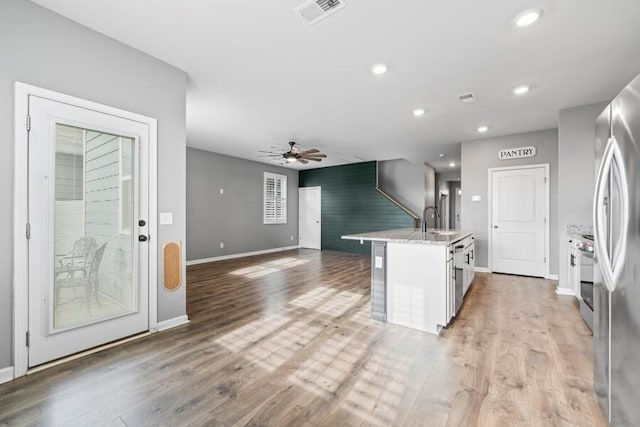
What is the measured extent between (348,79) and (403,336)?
291 cm

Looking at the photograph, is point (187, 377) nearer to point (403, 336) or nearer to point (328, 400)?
point (328, 400)

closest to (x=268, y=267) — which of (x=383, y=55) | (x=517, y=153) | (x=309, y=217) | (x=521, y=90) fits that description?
(x=309, y=217)

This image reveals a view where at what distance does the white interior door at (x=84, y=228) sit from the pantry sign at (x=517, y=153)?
594 cm

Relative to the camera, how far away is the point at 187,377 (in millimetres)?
2021

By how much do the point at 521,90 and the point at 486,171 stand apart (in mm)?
2330

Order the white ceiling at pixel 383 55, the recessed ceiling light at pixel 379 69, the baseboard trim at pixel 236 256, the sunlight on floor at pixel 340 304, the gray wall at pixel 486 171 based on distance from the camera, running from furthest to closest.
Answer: the baseboard trim at pixel 236 256
the gray wall at pixel 486 171
the sunlight on floor at pixel 340 304
the recessed ceiling light at pixel 379 69
the white ceiling at pixel 383 55

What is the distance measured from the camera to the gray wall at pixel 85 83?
6.51 ft

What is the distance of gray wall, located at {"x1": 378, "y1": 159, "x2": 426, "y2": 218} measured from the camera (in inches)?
339

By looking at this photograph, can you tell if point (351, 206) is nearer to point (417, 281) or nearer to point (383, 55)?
point (417, 281)

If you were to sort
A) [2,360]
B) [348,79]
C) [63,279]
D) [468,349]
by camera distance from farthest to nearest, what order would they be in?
[348,79]
[468,349]
[63,279]
[2,360]

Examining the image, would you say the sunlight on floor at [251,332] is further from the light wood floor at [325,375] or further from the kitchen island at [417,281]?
the kitchen island at [417,281]

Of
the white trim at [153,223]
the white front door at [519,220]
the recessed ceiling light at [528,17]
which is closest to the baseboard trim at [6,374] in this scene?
the white trim at [153,223]

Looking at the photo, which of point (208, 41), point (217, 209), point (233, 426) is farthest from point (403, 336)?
point (217, 209)

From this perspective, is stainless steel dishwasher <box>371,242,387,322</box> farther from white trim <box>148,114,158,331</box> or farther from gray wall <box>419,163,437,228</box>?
gray wall <box>419,163,437,228</box>
